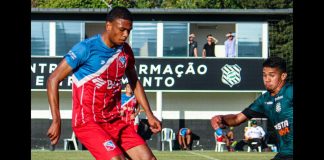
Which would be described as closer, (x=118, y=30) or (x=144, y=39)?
(x=118, y=30)

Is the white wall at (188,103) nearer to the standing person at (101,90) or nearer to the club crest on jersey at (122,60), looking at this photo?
the club crest on jersey at (122,60)

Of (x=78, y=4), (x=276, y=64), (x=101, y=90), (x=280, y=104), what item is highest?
(x=78, y=4)

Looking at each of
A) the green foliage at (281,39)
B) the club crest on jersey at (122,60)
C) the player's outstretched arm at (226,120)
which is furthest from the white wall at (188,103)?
the club crest on jersey at (122,60)

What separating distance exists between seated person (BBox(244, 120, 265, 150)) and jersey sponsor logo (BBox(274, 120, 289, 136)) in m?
20.3

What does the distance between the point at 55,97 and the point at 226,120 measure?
2.03 m

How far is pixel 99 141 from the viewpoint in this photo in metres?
8.20

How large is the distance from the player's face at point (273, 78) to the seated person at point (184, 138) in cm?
2199

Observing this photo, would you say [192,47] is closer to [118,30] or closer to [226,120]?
[226,120]

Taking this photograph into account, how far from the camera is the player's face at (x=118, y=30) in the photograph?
8.45 metres

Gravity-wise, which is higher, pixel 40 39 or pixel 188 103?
pixel 40 39

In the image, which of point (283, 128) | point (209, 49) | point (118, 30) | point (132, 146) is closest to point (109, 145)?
point (132, 146)

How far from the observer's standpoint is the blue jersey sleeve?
8.28 m
